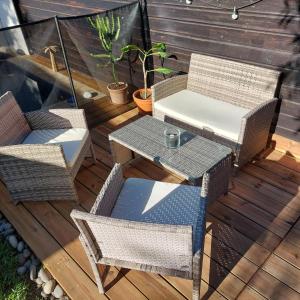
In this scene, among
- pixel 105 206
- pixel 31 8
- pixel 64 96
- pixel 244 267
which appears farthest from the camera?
pixel 31 8

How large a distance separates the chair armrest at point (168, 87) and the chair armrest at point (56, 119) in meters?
1.08

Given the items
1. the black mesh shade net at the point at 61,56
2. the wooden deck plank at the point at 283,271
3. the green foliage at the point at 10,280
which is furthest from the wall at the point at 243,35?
the green foliage at the point at 10,280

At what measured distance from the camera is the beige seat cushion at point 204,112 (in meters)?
3.58

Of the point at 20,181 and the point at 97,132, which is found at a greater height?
the point at 20,181

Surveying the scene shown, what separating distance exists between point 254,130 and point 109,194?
1.92m

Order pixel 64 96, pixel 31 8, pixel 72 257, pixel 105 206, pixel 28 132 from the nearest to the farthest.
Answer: pixel 105 206 → pixel 72 257 → pixel 28 132 → pixel 64 96 → pixel 31 8

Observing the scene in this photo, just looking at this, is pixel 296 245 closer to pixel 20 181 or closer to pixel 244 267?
pixel 244 267

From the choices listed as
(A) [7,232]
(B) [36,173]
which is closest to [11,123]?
(B) [36,173]

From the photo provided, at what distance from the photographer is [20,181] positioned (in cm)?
326

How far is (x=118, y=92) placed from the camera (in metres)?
5.14

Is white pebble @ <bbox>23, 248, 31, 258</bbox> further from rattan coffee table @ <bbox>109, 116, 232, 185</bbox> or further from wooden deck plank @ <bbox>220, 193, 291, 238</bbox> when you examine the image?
wooden deck plank @ <bbox>220, 193, 291, 238</bbox>

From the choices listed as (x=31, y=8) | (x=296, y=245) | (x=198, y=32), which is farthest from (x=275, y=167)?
(x=31, y=8)

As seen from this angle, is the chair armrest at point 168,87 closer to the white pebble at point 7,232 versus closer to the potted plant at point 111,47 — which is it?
the potted plant at point 111,47

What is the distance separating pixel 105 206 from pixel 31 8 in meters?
6.83
